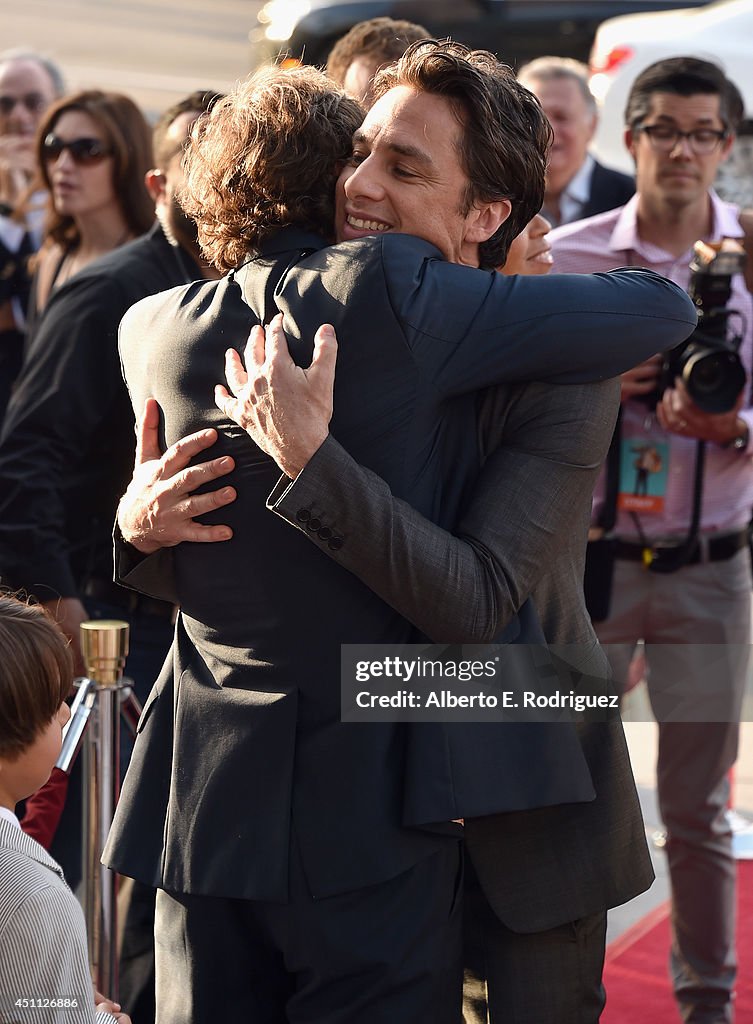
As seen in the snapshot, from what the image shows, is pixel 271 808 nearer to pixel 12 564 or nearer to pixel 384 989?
pixel 384 989

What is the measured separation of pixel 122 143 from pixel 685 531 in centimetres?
200

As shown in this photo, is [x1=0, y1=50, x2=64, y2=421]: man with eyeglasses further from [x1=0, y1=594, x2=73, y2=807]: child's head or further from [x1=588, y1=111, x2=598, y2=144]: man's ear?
[x1=0, y1=594, x2=73, y2=807]: child's head

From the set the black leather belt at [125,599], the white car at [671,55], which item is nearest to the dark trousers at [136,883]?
the black leather belt at [125,599]

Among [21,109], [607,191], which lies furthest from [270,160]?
[21,109]

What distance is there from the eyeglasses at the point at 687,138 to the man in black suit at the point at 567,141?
1.29 m

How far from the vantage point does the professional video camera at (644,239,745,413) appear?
308 cm

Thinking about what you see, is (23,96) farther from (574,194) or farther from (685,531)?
(685,531)

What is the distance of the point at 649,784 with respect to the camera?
4.65 m

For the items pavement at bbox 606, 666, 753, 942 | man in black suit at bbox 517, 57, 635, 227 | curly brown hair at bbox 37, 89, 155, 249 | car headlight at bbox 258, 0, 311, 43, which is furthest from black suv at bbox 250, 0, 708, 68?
curly brown hair at bbox 37, 89, 155, 249

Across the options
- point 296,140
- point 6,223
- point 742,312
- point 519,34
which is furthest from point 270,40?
→ point 296,140

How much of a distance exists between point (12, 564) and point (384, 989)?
158 cm

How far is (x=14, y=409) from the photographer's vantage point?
10.0 ft

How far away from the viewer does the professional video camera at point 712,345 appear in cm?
308

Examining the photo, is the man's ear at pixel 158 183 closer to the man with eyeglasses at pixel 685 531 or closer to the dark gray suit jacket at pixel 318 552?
the man with eyeglasses at pixel 685 531
